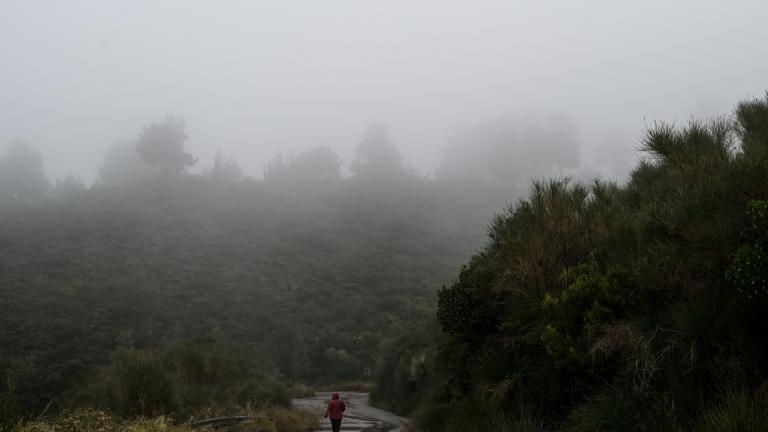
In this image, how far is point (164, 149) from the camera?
89.9 meters

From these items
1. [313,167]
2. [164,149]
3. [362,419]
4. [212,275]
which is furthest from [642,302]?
[313,167]

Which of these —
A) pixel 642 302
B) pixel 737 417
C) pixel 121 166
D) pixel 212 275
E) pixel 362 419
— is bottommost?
pixel 362 419

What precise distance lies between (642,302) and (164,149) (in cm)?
9321

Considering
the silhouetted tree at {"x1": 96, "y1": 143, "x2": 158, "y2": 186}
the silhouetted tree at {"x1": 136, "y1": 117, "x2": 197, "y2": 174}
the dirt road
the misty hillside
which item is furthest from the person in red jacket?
the silhouetted tree at {"x1": 96, "y1": 143, "x2": 158, "y2": 186}

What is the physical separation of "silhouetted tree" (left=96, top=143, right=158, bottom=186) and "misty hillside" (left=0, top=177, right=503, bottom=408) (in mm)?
26245

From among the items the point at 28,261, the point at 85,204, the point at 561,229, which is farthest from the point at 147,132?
the point at 561,229

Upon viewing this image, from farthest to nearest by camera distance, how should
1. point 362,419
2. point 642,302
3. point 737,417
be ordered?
point 362,419
point 642,302
point 737,417

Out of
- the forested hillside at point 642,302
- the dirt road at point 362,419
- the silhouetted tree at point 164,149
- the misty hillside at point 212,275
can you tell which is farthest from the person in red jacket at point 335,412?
the silhouetted tree at point 164,149

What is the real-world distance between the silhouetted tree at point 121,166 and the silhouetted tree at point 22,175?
11.9 m

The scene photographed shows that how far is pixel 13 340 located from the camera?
80.4 feet

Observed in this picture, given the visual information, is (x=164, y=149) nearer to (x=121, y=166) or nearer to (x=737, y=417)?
(x=121, y=166)

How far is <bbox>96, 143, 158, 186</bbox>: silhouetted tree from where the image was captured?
10444 centimetres

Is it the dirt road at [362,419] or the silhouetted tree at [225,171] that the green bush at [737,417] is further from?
the silhouetted tree at [225,171]

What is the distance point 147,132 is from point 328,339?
68873 millimetres
